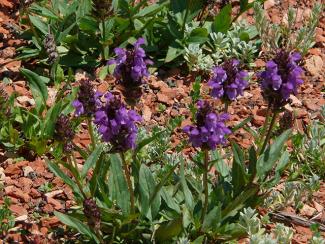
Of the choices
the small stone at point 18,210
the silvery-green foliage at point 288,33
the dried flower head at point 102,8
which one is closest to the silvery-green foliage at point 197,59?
the silvery-green foliage at point 288,33

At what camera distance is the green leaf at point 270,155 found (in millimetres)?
4434

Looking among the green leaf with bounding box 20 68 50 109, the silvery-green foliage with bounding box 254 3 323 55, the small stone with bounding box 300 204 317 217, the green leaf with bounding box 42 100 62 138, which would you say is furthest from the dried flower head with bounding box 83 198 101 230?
the silvery-green foliage with bounding box 254 3 323 55

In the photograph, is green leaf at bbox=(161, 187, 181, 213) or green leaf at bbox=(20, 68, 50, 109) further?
green leaf at bbox=(20, 68, 50, 109)

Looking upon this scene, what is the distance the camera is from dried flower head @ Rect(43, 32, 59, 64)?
232 inches

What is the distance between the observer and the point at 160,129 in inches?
217

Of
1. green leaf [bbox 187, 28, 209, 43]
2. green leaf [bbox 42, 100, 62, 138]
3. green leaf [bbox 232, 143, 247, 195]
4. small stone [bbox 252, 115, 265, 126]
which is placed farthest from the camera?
green leaf [bbox 187, 28, 209, 43]

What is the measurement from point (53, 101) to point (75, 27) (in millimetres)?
932

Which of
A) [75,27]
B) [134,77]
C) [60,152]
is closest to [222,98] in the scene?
[134,77]

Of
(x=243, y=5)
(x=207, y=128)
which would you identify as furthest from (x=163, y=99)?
(x=207, y=128)

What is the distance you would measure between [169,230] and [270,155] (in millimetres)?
910

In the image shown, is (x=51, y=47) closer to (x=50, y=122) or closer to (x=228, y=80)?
(x=50, y=122)

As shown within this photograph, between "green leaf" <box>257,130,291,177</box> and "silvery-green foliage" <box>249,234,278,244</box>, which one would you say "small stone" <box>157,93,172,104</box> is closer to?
"green leaf" <box>257,130,291,177</box>

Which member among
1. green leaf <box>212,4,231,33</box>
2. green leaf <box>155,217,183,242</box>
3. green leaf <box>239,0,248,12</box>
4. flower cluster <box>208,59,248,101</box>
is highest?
green leaf <box>239,0,248,12</box>

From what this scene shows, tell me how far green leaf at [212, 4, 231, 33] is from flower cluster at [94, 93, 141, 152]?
2932mm
